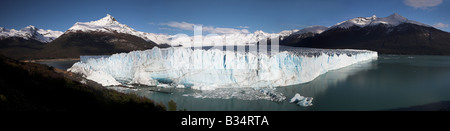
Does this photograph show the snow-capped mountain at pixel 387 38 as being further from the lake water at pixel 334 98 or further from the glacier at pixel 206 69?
the glacier at pixel 206 69

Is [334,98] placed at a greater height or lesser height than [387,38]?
lesser

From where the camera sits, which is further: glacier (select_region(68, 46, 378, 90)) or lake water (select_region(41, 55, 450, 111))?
glacier (select_region(68, 46, 378, 90))

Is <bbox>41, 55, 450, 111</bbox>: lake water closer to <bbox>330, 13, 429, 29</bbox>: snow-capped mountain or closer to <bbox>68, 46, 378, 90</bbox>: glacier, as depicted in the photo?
<bbox>68, 46, 378, 90</bbox>: glacier

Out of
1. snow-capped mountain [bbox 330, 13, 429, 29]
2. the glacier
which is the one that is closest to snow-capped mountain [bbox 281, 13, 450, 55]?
snow-capped mountain [bbox 330, 13, 429, 29]

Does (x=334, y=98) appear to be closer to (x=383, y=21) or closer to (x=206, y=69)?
(x=206, y=69)

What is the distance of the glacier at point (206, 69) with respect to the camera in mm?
11891

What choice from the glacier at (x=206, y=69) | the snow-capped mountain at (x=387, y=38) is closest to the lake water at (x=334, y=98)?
Answer: the glacier at (x=206, y=69)

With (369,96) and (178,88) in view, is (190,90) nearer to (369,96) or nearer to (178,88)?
(178,88)

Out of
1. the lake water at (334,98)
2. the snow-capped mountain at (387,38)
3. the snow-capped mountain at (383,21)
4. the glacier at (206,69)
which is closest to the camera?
the lake water at (334,98)

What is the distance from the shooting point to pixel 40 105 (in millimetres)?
3758

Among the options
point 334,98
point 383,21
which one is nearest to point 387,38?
point 383,21

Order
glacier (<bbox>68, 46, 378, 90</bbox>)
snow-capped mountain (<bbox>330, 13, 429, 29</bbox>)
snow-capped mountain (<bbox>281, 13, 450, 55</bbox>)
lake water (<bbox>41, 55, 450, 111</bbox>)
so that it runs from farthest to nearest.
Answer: snow-capped mountain (<bbox>330, 13, 429, 29</bbox>) → snow-capped mountain (<bbox>281, 13, 450, 55</bbox>) → glacier (<bbox>68, 46, 378, 90</bbox>) → lake water (<bbox>41, 55, 450, 111</bbox>)

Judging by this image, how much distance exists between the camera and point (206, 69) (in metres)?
12.1

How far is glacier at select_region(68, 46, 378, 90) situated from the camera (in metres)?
11.9
